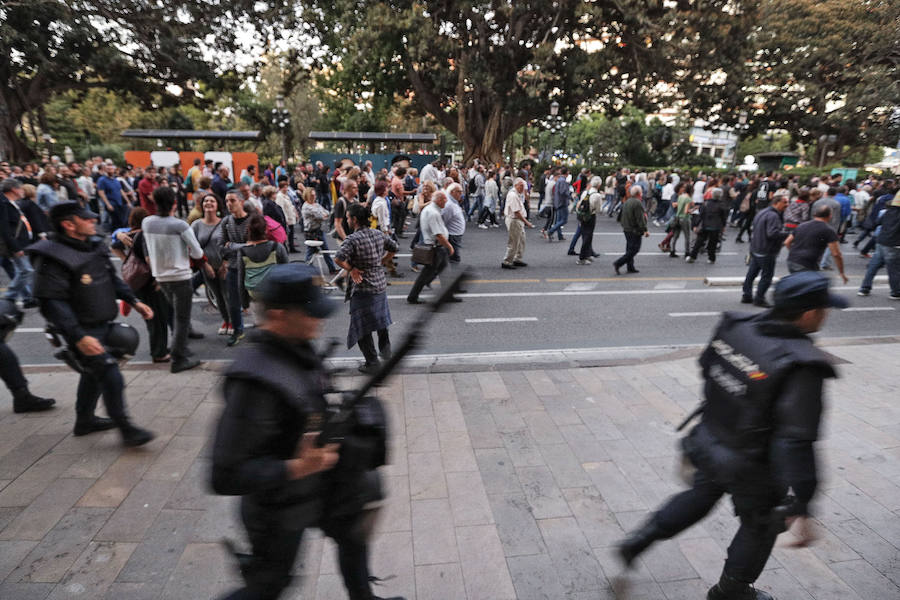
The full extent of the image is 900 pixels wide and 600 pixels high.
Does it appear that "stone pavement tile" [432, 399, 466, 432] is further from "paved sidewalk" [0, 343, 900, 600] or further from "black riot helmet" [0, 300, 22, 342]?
"black riot helmet" [0, 300, 22, 342]

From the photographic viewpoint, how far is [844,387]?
5.28 m

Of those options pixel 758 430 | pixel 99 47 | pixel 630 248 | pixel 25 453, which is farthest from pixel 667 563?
pixel 99 47

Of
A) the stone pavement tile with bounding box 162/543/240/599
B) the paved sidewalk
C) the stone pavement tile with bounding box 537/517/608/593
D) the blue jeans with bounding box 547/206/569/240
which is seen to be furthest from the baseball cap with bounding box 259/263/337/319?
the blue jeans with bounding box 547/206/569/240

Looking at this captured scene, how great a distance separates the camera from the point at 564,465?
3.86 meters

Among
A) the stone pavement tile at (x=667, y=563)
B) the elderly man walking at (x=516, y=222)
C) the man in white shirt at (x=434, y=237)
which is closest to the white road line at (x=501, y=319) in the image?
the man in white shirt at (x=434, y=237)

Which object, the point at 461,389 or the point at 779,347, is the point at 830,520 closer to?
the point at 779,347

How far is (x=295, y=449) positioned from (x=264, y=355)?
348 millimetres

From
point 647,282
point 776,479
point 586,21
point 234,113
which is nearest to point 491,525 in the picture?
point 776,479

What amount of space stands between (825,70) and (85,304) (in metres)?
41.3

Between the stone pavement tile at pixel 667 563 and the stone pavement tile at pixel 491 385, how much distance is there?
82.8 inches

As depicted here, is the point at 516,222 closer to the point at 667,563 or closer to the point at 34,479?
the point at 667,563

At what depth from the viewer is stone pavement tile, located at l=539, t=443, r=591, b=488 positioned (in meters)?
3.66

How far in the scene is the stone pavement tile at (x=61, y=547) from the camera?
9.15 feet

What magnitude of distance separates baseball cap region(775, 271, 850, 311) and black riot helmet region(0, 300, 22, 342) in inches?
202
